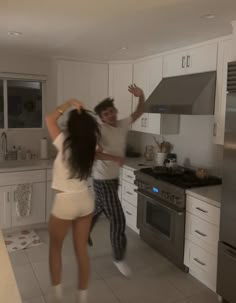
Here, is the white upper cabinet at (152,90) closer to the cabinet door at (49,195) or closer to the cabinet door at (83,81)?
the cabinet door at (83,81)

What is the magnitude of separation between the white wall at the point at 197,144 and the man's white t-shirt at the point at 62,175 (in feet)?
6.27

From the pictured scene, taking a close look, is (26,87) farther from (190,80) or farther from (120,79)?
(190,80)

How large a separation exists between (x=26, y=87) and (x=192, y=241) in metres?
3.13

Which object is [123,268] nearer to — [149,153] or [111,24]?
[149,153]

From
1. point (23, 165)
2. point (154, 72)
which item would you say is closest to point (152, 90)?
point (154, 72)

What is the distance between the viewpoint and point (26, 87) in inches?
179

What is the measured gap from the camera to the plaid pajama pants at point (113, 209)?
9.73ft

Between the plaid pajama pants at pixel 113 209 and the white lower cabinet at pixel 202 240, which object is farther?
the plaid pajama pants at pixel 113 209

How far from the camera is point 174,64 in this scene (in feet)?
12.0

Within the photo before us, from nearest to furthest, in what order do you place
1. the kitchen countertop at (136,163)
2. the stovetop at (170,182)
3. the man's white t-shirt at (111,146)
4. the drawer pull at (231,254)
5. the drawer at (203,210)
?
the drawer pull at (231,254) < the drawer at (203,210) < the man's white t-shirt at (111,146) < the stovetop at (170,182) < the kitchen countertop at (136,163)

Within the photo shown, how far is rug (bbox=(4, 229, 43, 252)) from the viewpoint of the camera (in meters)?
3.63

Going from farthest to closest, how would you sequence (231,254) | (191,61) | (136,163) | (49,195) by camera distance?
1. (136,163)
2. (49,195)
3. (191,61)
4. (231,254)

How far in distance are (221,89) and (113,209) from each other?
154 cm

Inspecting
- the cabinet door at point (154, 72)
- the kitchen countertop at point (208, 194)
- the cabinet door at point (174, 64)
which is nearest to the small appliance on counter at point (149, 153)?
the cabinet door at point (154, 72)
